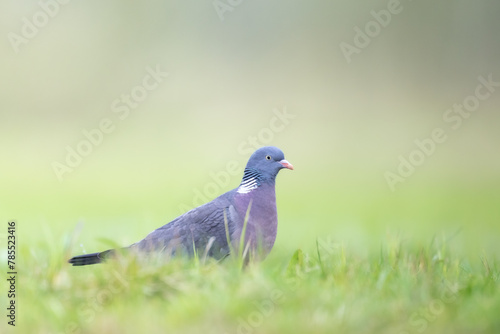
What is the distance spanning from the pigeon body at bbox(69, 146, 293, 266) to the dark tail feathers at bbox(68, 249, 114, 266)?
0.21m

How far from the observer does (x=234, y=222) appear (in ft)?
12.3

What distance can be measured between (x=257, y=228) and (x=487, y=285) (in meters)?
1.33

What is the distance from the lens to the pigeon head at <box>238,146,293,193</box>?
3.87 metres

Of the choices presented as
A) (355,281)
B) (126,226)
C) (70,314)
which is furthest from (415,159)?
(70,314)

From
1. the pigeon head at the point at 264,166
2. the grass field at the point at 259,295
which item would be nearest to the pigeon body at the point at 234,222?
the pigeon head at the point at 264,166

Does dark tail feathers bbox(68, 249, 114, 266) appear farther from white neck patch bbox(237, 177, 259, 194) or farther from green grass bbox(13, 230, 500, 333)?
white neck patch bbox(237, 177, 259, 194)

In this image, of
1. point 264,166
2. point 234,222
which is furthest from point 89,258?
point 264,166

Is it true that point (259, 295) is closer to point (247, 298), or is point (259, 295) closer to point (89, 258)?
point (247, 298)

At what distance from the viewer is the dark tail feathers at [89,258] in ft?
11.3

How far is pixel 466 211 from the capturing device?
7.41 m

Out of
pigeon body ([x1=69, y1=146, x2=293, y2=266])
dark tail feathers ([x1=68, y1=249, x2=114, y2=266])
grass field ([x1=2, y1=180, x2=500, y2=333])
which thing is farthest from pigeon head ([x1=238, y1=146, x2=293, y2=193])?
dark tail feathers ([x1=68, y1=249, x2=114, y2=266])

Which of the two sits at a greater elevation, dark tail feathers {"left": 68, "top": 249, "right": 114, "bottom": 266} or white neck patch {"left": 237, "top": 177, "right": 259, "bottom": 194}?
white neck patch {"left": 237, "top": 177, "right": 259, "bottom": 194}

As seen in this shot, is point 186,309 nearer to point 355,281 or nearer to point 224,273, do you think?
point 224,273

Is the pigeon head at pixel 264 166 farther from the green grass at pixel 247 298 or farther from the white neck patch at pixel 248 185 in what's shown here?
the green grass at pixel 247 298
